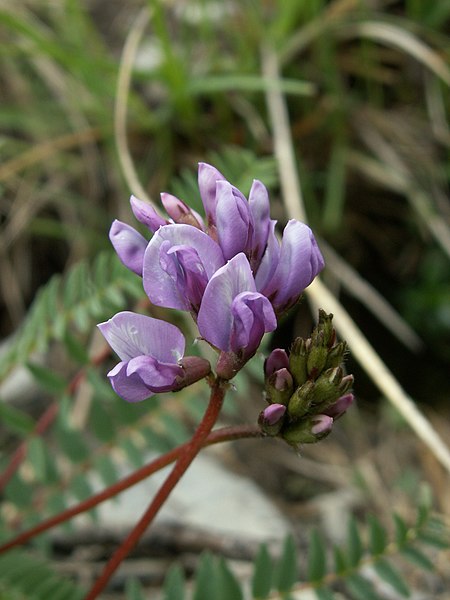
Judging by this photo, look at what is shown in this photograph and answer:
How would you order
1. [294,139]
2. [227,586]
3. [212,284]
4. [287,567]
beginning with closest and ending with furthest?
[212,284]
[227,586]
[287,567]
[294,139]

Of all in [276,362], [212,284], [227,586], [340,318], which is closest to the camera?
[212,284]

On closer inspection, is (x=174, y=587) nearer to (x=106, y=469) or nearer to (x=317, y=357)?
(x=106, y=469)

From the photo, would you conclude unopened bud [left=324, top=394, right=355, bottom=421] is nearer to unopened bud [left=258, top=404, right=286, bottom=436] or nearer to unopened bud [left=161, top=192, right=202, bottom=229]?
unopened bud [left=258, top=404, right=286, bottom=436]

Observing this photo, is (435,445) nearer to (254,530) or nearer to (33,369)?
(254,530)

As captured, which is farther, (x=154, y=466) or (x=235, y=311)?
(x=154, y=466)

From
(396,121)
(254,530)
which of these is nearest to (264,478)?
(254,530)

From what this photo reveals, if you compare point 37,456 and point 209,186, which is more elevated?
point 209,186

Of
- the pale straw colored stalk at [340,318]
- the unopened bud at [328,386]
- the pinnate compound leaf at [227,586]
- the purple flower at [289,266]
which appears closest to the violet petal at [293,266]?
the purple flower at [289,266]

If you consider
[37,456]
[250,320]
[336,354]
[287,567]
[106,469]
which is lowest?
[287,567]

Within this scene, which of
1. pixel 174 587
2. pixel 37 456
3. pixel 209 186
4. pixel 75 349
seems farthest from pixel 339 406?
pixel 37 456
